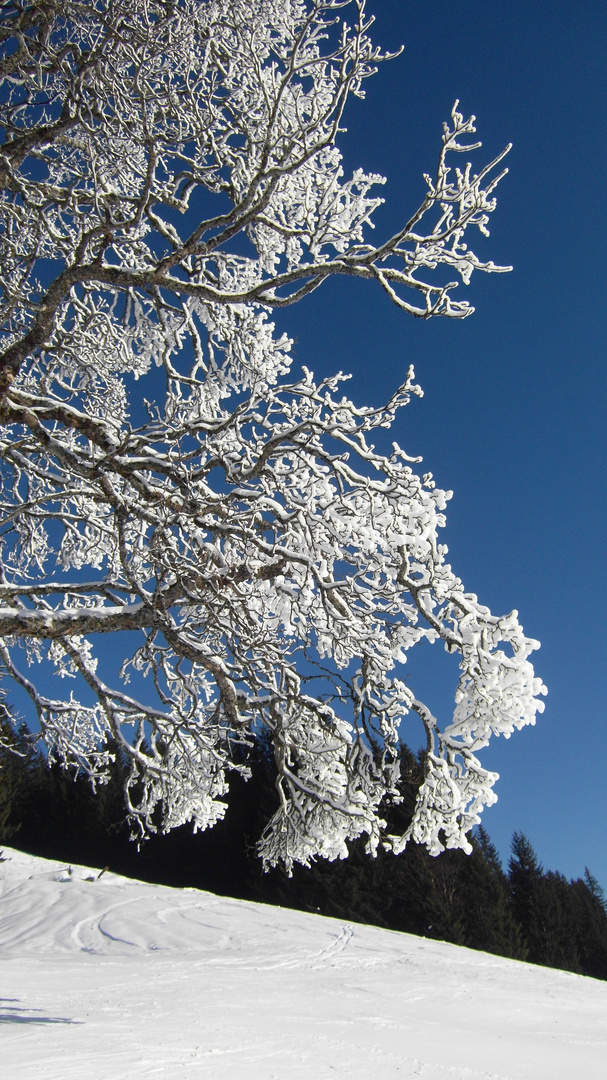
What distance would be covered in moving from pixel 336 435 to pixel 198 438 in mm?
1212

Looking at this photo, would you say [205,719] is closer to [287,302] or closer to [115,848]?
[287,302]

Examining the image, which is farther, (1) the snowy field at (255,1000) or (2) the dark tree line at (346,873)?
(2) the dark tree line at (346,873)

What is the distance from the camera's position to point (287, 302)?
5.04 m

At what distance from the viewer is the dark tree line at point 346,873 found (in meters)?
26.8

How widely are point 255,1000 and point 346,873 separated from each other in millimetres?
21569

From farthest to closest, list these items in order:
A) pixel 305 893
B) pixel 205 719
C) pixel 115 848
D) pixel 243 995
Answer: pixel 115 848, pixel 305 893, pixel 243 995, pixel 205 719

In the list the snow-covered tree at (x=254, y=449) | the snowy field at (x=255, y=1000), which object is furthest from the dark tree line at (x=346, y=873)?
the snow-covered tree at (x=254, y=449)

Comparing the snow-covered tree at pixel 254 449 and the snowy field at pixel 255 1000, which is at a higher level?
the snow-covered tree at pixel 254 449

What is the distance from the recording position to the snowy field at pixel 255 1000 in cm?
431

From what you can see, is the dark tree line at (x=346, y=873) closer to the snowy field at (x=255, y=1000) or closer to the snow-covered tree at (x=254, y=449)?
the snowy field at (x=255, y=1000)

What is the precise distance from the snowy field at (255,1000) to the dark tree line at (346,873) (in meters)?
6.51

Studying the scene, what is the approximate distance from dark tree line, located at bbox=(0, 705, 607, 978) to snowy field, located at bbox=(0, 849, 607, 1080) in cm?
651

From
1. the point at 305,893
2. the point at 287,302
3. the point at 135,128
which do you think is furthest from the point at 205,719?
the point at 305,893

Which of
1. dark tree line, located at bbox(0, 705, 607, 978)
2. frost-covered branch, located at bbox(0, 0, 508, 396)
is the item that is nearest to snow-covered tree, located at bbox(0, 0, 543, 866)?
frost-covered branch, located at bbox(0, 0, 508, 396)
